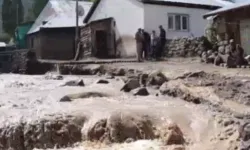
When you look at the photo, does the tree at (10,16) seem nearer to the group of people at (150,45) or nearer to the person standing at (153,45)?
the group of people at (150,45)

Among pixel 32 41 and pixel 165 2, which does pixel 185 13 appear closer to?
pixel 165 2

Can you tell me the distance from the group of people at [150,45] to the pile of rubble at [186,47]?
39 centimetres

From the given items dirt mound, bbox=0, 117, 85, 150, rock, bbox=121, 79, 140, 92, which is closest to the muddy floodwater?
dirt mound, bbox=0, 117, 85, 150

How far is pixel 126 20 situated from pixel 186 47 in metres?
5.32

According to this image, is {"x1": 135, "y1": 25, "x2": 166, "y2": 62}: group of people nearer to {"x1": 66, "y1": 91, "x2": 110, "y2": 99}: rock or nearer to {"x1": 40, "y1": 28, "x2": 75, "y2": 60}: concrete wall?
{"x1": 66, "y1": 91, "x2": 110, "y2": 99}: rock

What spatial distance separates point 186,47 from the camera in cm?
2061

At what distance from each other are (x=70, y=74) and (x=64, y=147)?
12.4 metres

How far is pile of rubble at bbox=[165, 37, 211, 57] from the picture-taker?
65.5 ft

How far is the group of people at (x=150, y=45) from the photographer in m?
21.3

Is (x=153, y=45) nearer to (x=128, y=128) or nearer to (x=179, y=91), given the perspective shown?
(x=179, y=91)

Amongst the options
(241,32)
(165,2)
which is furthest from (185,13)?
(241,32)

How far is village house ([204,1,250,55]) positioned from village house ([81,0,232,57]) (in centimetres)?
500

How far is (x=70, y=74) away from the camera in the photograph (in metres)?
21.3

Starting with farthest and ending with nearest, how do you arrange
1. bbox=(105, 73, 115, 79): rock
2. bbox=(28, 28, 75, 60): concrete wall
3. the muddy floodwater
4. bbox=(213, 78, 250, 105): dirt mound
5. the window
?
bbox=(28, 28, 75, 60): concrete wall
the window
bbox=(105, 73, 115, 79): rock
bbox=(213, 78, 250, 105): dirt mound
the muddy floodwater
